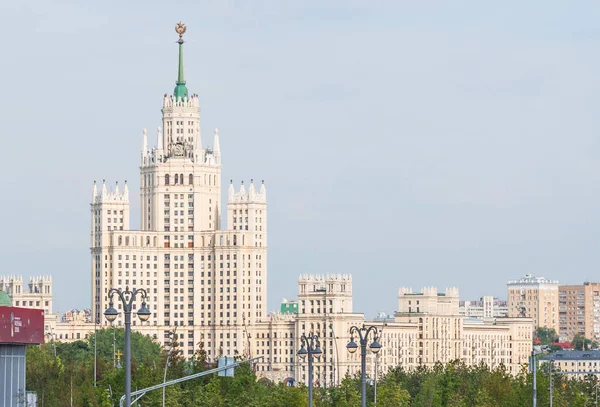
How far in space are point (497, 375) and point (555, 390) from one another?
1209 cm

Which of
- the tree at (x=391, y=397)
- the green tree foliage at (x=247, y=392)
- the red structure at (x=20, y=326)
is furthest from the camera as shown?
the tree at (x=391, y=397)

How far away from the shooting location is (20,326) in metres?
116

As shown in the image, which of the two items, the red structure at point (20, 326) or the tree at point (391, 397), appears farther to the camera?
the tree at point (391, 397)

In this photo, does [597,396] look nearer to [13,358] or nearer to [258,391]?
[258,391]

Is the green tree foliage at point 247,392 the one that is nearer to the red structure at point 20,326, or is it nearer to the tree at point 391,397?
the tree at point 391,397

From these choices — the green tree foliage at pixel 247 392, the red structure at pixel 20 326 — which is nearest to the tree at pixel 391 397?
the green tree foliage at pixel 247 392

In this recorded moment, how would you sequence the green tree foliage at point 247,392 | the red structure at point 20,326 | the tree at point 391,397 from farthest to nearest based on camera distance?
the tree at point 391,397, the green tree foliage at point 247,392, the red structure at point 20,326

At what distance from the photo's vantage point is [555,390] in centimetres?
15900

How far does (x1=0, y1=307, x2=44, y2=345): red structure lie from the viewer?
112812mm

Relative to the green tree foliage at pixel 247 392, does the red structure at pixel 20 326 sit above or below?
above

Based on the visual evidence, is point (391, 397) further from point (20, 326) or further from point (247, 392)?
point (20, 326)

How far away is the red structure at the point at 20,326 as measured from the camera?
112812 millimetres

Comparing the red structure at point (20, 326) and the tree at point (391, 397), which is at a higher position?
the red structure at point (20, 326)

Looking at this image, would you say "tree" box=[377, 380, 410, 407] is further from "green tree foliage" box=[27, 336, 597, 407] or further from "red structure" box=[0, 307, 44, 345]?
"red structure" box=[0, 307, 44, 345]
